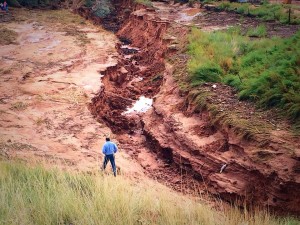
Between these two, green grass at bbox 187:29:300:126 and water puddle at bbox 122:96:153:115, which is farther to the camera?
water puddle at bbox 122:96:153:115

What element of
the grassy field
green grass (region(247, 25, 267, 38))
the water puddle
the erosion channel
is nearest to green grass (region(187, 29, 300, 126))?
the erosion channel

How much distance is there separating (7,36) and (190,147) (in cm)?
1655

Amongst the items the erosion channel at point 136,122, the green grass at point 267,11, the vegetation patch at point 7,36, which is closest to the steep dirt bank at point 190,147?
the erosion channel at point 136,122

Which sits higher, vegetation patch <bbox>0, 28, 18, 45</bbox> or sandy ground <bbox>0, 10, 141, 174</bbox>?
vegetation patch <bbox>0, 28, 18, 45</bbox>

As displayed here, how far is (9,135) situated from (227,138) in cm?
638

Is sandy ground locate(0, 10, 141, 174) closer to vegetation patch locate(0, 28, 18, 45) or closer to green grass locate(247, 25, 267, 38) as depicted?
vegetation patch locate(0, 28, 18, 45)

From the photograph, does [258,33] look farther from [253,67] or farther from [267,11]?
[267,11]

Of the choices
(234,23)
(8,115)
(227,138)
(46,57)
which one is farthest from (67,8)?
(227,138)

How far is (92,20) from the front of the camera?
26.2 meters

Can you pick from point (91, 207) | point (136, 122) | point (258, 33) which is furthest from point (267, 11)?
point (91, 207)

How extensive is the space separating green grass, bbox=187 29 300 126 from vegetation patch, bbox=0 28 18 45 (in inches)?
461

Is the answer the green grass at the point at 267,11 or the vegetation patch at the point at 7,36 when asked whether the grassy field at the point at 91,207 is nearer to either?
the green grass at the point at 267,11

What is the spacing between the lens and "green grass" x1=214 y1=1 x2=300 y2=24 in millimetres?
17514

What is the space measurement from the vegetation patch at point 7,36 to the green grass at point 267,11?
1384 centimetres
